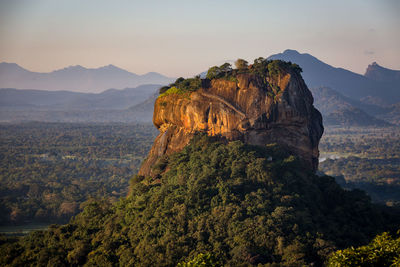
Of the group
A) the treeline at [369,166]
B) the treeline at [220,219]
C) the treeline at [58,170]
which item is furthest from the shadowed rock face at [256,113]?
the treeline at [58,170]

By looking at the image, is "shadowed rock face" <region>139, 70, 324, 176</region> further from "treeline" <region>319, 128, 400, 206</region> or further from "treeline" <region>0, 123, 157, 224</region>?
"treeline" <region>0, 123, 157, 224</region>

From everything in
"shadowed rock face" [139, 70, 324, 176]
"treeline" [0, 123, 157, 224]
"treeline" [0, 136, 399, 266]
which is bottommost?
"treeline" [0, 123, 157, 224]

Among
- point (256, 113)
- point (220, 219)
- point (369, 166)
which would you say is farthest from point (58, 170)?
point (369, 166)

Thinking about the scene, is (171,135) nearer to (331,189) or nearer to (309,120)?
(309,120)

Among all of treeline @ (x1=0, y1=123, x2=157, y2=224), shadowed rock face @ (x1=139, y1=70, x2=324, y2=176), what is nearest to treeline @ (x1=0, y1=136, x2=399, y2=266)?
shadowed rock face @ (x1=139, y1=70, x2=324, y2=176)

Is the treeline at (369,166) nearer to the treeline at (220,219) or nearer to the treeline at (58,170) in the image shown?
the treeline at (220,219)
